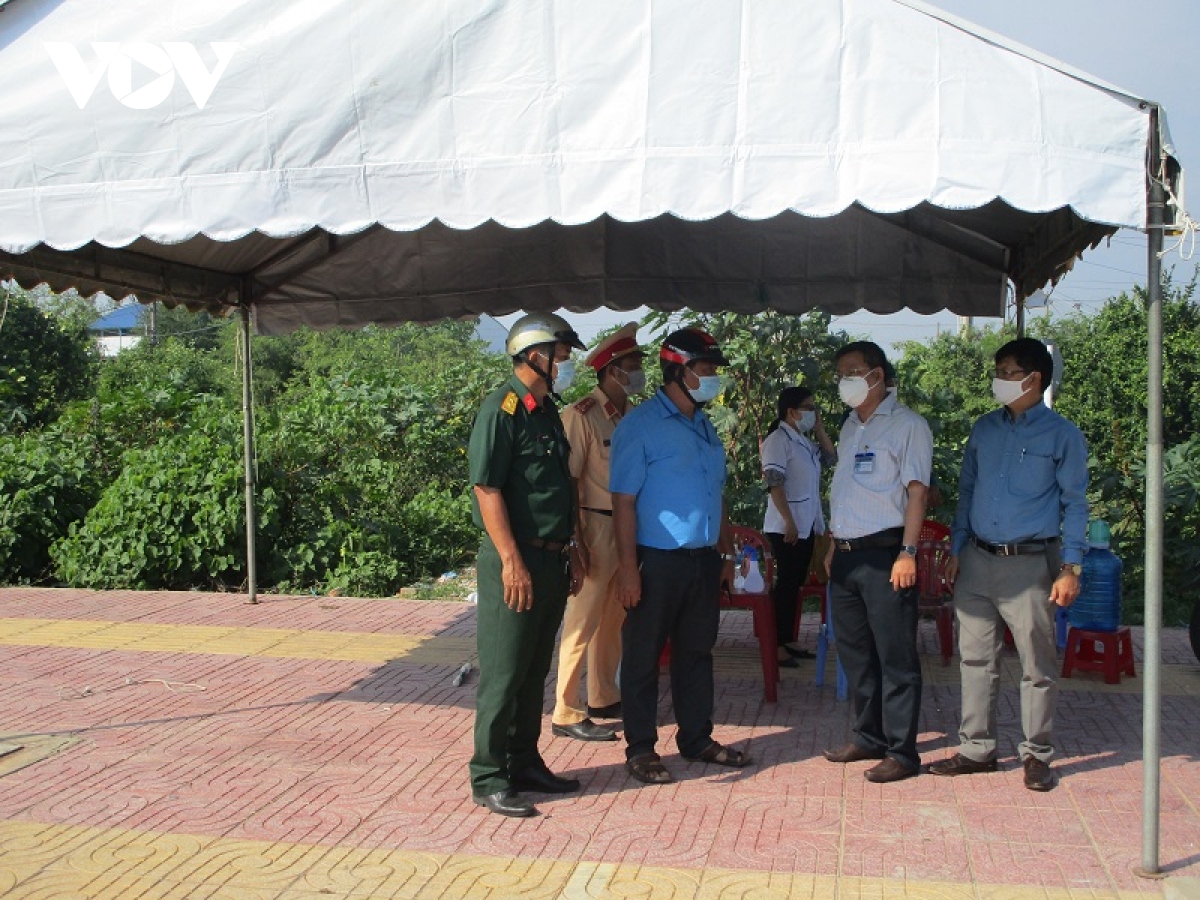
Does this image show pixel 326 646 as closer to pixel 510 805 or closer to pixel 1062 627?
pixel 510 805

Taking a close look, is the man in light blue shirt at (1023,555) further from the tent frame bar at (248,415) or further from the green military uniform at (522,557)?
the tent frame bar at (248,415)

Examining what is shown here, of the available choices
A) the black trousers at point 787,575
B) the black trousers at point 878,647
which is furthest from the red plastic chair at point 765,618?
the black trousers at point 878,647

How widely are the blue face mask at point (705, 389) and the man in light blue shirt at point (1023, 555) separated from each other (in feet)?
3.97

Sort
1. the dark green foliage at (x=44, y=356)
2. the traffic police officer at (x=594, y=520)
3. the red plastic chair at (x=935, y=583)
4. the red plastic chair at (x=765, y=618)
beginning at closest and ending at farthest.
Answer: the traffic police officer at (x=594, y=520), the red plastic chair at (x=765, y=618), the red plastic chair at (x=935, y=583), the dark green foliage at (x=44, y=356)

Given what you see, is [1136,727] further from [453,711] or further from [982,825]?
[453,711]

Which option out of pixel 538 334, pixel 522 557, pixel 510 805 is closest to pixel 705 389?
pixel 538 334

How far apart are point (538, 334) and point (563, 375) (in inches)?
8.8

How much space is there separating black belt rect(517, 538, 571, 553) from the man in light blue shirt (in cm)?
181

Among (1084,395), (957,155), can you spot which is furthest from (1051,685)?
(1084,395)

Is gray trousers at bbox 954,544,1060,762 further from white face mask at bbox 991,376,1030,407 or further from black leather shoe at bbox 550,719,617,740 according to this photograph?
black leather shoe at bbox 550,719,617,740

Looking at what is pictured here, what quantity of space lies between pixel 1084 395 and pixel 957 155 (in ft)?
27.9

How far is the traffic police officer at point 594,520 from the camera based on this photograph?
5945mm

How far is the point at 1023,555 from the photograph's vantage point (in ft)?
17.3

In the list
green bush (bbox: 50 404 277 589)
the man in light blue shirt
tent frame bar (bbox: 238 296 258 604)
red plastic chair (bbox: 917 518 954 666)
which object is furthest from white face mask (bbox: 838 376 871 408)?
green bush (bbox: 50 404 277 589)
